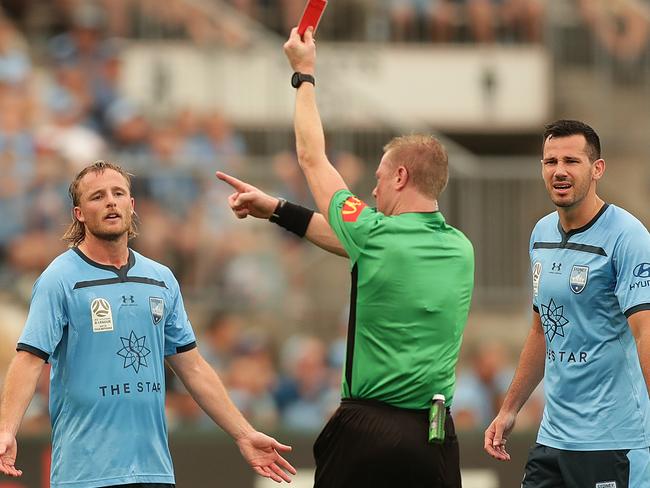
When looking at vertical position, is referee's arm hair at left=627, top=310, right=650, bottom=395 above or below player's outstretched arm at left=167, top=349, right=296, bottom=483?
above

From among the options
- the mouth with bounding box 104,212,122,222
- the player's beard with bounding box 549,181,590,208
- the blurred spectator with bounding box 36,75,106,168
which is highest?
the blurred spectator with bounding box 36,75,106,168

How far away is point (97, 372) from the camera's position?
670 cm

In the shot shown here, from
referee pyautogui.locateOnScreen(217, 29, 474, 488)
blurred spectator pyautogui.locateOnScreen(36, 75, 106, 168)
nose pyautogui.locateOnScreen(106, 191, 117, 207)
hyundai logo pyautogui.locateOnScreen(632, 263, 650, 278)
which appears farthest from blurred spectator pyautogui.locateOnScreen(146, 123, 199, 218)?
hyundai logo pyautogui.locateOnScreen(632, 263, 650, 278)

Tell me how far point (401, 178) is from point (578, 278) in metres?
1.08

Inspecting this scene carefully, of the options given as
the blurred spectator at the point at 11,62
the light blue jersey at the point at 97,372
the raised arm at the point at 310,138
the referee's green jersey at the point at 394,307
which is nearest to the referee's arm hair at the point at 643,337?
the referee's green jersey at the point at 394,307

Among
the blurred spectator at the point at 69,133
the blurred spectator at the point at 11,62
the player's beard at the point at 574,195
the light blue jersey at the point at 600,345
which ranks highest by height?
the blurred spectator at the point at 11,62

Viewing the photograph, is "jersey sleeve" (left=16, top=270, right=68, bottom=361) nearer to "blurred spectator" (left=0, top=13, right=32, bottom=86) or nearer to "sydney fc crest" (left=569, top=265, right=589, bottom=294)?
"sydney fc crest" (left=569, top=265, right=589, bottom=294)

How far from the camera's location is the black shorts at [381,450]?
641 cm

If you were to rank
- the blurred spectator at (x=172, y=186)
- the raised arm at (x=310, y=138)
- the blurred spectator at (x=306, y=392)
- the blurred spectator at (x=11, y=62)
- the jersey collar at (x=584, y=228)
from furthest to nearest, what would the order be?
the blurred spectator at (x=11, y=62)
the blurred spectator at (x=172, y=186)
the blurred spectator at (x=306, y=392)
the jersey collar at (x=584, y=228)
the raised arm at (x=310, y=138)

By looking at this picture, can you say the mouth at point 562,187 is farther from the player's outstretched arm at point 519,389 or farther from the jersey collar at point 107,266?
the jersey collar at point 107,266

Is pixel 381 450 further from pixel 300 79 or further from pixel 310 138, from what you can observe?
pixel 300 79

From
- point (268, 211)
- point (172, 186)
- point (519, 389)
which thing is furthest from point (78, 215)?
point (172, 186)

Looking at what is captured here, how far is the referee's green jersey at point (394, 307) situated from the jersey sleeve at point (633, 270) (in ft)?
Answer: 2.85

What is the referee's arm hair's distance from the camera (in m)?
6.61
